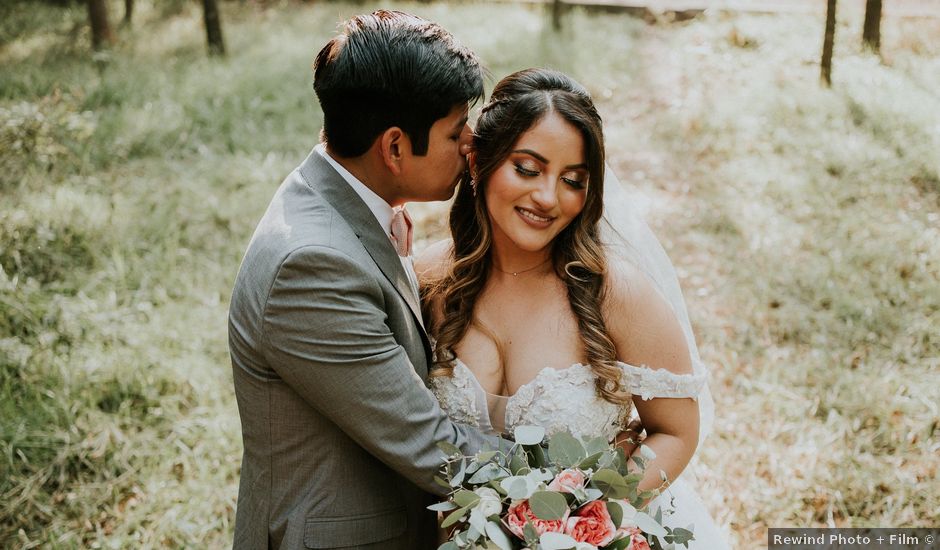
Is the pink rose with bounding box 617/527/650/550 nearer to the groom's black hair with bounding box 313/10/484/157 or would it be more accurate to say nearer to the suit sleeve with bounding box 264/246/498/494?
the suit sleeve with bounding box 264/246/498/494

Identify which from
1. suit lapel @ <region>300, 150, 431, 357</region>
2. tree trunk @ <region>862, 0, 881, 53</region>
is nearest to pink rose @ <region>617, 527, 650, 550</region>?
suit lapel @ <region>300, 150, 431, 357</region>

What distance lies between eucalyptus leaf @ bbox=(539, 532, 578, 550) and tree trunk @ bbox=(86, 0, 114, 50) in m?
10.1

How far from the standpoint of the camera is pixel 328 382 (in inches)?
79.9

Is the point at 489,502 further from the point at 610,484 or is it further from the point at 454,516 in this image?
the point at 610,484

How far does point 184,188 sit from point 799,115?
5.62 metres

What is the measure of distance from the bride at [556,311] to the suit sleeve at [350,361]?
0.47 meters

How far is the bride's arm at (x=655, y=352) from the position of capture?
2486mm

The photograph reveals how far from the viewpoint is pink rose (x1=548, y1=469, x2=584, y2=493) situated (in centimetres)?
179

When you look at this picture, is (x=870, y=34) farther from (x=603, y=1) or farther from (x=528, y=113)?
(x=528, y=113)

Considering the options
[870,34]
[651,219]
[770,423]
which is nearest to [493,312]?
[770,423]

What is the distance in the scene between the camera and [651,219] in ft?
20.1

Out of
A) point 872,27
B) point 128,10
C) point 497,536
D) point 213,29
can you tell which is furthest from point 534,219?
point 128,10

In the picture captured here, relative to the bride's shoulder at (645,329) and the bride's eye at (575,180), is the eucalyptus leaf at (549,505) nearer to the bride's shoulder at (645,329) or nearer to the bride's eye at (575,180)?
the bride's shoulder at (645,329)

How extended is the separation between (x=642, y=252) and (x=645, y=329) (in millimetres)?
470
